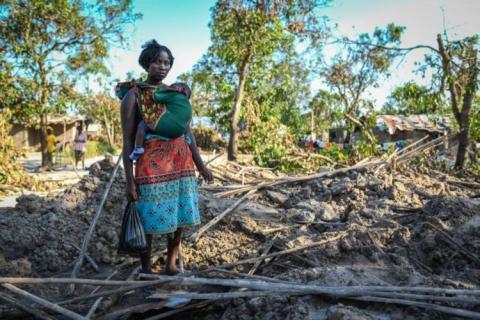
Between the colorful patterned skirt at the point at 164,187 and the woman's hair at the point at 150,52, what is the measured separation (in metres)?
0.52

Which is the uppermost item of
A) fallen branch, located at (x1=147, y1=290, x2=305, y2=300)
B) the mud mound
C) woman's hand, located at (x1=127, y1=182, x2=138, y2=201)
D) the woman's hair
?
the woman's hair

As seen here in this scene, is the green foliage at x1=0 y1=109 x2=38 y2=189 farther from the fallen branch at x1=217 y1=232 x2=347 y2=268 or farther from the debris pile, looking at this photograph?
the fallen branch at x1=217 y1=232 x2=347 y2=268

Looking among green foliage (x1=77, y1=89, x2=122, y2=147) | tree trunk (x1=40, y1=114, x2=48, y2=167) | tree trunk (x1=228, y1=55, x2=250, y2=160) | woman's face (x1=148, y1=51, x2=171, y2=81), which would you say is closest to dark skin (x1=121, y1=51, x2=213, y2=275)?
woman's face (x1=148, y1=51, x2=171, y2=81)

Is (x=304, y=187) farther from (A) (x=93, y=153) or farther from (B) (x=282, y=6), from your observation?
A: (A) (x=93, y=153)

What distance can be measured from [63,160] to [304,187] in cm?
1475

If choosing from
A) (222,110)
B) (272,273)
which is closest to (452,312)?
(272,273)

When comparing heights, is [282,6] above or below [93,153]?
above

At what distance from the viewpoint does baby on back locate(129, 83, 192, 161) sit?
262 cm

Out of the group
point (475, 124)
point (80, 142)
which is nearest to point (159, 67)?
point (475, 124)

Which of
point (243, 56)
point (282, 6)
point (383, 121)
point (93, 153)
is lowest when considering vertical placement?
point (93, 153)

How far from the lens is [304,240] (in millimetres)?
3297

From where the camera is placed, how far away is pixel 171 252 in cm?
288

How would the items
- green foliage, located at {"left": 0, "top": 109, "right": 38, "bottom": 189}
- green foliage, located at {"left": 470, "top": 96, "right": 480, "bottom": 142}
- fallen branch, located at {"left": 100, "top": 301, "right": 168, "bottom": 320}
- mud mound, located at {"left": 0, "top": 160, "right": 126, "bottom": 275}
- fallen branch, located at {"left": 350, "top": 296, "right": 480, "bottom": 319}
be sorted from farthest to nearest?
green foliage, located at {"left": 470, "top": 96, "right": 480, "bottom": 142}
green foliage, located at {"left": 0, "top": 109, "right": 38, "bottom": 189}
mud mound, located at {"left": 0, "top": 160, "right": 126, "bottom": 275}
fallen branch, located at {"left": 100, "top": 301, "right": 168, "bottom": 320}
fallen branch, located at {"left": 350, "top": 296, "right": 480, "bottom": 319}

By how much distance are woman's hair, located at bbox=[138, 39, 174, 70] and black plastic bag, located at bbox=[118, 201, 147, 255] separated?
918 mm
